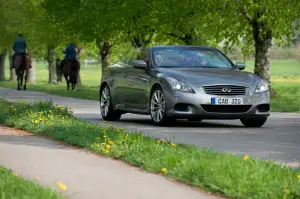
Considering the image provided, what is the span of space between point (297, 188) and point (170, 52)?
1060 cm

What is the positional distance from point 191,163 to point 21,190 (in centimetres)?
232

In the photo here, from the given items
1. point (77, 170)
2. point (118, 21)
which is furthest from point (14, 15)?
point (77, 170)

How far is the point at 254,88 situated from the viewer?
1709cm

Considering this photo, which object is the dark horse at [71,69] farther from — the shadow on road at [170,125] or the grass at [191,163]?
the grass at [191,163]

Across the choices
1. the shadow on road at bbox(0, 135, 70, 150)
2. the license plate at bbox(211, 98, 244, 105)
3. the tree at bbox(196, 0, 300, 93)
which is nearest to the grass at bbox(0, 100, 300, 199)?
the shadow on road at bbox(0, 135, 70, 150)

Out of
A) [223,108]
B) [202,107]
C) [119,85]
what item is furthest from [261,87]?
[119,85]

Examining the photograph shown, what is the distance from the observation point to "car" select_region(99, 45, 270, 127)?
16.9 metres

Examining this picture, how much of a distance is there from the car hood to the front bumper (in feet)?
0.87

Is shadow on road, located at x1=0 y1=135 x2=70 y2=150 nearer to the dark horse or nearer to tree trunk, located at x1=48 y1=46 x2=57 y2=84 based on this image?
the dark horse

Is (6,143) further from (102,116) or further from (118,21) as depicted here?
(118,21)

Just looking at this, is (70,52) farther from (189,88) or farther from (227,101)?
(227,101)

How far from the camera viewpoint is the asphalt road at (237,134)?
41.6 ft

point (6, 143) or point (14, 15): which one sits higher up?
point (14, 15)

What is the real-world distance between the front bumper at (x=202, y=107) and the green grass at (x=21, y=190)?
826 centimetres
